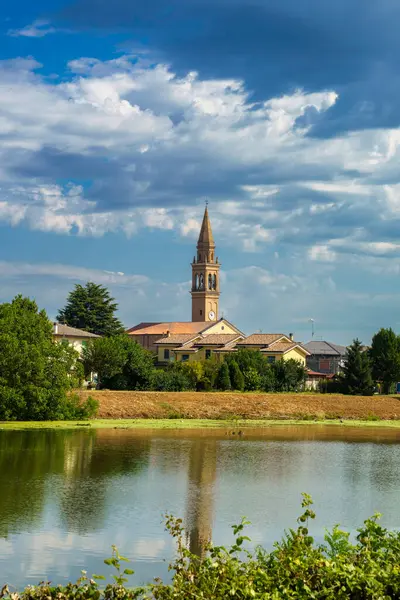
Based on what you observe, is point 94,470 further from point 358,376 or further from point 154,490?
point 358,376

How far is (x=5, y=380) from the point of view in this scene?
60.6 meters

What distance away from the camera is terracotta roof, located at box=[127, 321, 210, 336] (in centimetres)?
12275

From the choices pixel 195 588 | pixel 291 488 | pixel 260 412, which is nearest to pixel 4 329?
pixel 260 412

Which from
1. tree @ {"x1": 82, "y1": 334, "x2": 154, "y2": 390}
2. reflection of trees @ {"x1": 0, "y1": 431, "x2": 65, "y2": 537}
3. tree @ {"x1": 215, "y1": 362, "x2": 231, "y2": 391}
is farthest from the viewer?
tree @ {"x1": 215, "y1": 362, "x2": 231, "y2": 391}

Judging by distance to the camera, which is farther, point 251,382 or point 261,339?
point 261,339

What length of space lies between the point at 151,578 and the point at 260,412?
5419 centimetres

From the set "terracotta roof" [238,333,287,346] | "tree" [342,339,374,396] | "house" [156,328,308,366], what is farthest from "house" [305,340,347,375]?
"tree" [342,339,374,396]

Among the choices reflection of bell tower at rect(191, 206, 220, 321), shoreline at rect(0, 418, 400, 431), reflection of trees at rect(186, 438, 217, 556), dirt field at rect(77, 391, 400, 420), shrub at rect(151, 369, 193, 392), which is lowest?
reflection of trees at rect(186, 438, 217, 556)

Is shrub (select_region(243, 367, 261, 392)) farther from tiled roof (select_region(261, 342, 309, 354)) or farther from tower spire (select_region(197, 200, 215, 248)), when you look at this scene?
tower spire (select_region(197, 200, 215, 248))

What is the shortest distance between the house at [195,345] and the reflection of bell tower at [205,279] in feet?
159

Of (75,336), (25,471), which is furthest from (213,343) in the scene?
(25,471)

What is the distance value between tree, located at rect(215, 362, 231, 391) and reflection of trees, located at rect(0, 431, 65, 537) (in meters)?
33.2

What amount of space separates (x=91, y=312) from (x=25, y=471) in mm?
86838

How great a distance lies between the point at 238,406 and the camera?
73.8 m
